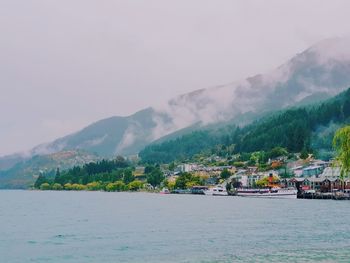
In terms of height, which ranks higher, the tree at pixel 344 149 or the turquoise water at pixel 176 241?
the tree at pixel 344 149

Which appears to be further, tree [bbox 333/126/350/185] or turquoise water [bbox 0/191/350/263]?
tree [bbox 333/126/350/185]

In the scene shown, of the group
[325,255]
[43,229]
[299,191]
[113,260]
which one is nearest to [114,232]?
[43,229]

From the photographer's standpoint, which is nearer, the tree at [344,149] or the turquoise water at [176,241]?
the turquoise water at [176,241]

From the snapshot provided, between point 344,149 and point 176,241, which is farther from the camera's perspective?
point 176,241

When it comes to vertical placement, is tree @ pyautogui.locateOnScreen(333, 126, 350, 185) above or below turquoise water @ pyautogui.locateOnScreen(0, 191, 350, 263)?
above

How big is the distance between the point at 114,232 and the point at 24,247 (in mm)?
13990

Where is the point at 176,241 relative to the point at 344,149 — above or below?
below

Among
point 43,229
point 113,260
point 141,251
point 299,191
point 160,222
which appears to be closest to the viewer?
point 113,260

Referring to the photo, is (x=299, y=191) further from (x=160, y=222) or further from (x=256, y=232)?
(x=256, y=232)

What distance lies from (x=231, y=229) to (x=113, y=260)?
88.5 feet

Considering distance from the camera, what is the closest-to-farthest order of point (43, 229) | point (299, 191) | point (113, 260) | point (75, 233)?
point (113, 260), point (75, 233), point (43, 229), point (299, 191)

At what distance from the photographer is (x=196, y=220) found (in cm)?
8325

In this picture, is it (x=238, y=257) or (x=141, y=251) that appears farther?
(x=141, y=251)

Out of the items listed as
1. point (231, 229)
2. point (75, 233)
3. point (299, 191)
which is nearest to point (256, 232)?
point (231, 229)
